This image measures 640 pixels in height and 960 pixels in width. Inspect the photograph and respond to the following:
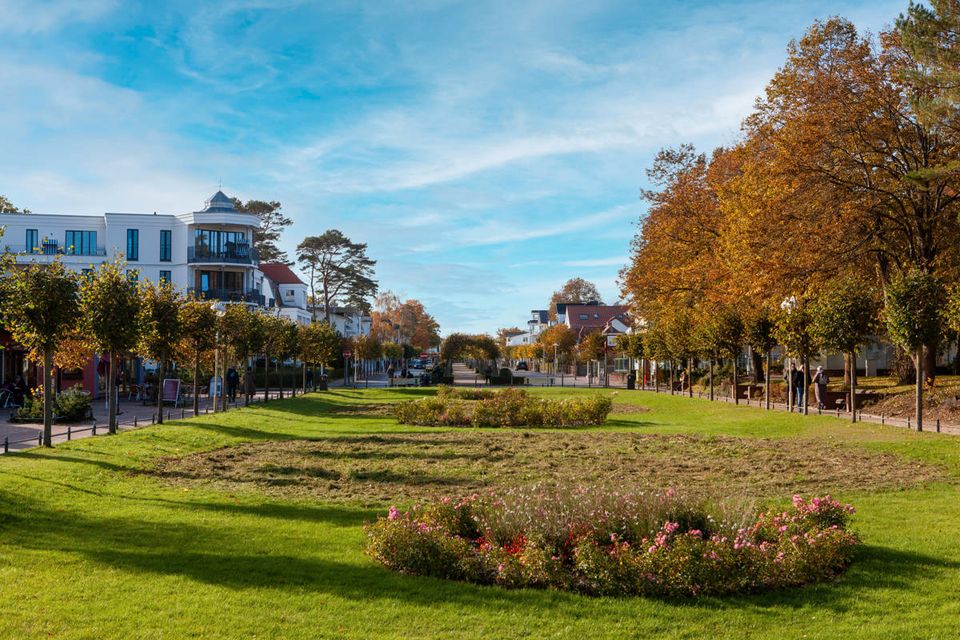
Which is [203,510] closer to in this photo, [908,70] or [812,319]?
[812,319]

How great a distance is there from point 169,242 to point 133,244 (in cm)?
238

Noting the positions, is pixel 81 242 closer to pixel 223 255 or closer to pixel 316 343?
pixel 223 255

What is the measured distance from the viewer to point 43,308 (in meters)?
17.9

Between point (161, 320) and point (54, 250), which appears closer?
point (161, 320)

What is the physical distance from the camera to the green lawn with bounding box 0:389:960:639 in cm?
698

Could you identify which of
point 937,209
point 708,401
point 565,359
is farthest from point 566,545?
point 565,359

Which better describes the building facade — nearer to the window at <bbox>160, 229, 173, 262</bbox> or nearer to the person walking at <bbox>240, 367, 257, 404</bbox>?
the window at <bbox>160, 229, 173, 262</bbox>

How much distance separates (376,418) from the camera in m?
31.5

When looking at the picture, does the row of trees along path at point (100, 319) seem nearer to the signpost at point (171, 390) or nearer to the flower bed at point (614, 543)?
the signpost at point (171, 390)

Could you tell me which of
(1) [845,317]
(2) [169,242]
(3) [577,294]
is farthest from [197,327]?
(3) [577,294]

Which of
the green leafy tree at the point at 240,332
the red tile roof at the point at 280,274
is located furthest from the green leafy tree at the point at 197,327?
the red tile roof at the point at 280,274

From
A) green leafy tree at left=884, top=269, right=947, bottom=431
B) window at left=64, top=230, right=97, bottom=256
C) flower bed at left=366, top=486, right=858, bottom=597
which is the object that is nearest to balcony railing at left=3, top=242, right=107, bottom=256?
window at left=64, top=230, right=97, bottom=256

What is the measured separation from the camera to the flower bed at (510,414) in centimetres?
2850

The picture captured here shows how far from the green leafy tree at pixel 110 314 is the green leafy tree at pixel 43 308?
246cm
